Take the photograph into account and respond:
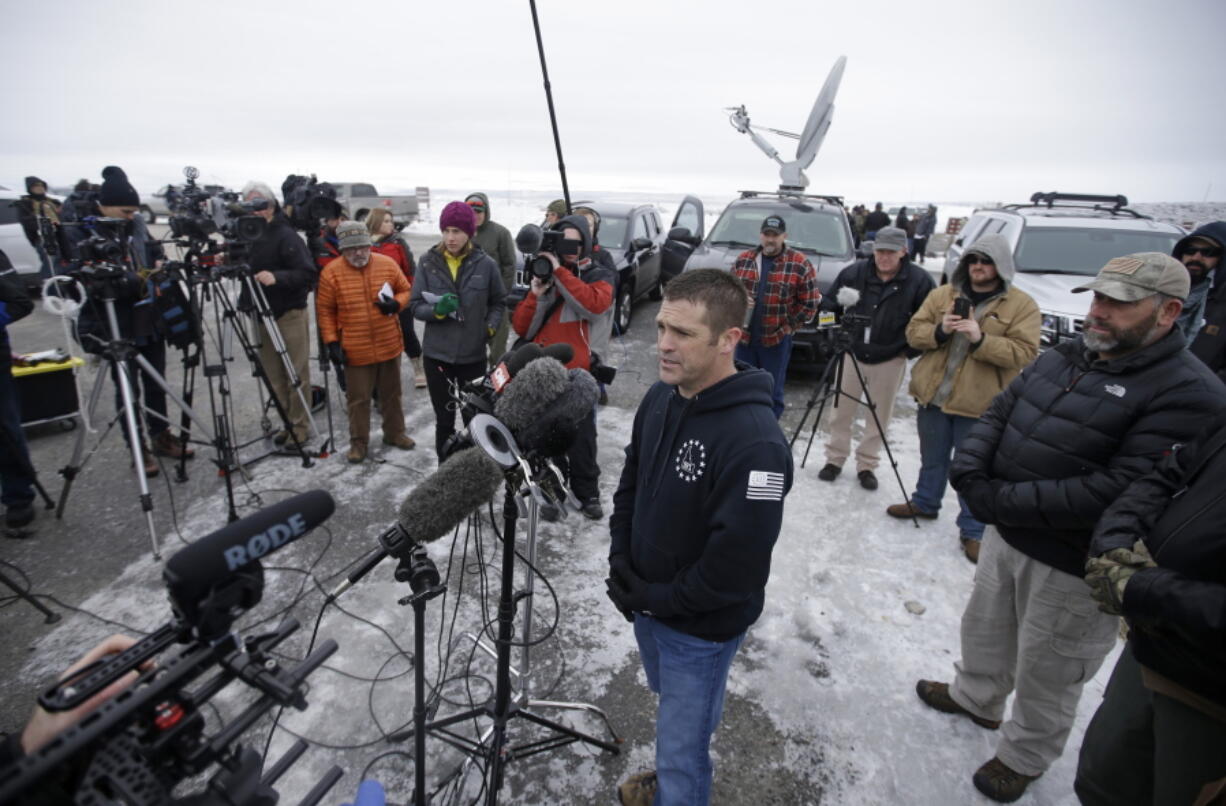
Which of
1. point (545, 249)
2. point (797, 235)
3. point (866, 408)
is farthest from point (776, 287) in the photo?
point (797, 235)

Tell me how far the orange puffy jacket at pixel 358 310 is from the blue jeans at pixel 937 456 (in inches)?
175

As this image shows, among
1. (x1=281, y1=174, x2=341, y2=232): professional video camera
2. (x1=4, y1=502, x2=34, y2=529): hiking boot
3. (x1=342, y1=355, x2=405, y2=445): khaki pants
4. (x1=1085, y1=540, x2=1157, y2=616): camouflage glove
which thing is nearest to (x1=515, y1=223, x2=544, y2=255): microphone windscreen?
(x1=342, y1=355, x2=405, y2=445): khaki pants

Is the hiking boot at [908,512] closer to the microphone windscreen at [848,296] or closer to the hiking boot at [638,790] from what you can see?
the microphone windscreen at [848,296]

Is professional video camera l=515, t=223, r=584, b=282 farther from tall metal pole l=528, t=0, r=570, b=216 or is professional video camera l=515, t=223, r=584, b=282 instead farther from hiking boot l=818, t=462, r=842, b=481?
hiking boot l=818, t=462, r=842, b=481

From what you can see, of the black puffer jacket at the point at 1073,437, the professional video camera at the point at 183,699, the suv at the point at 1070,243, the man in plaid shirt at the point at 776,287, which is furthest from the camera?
the suv at the point at 1070,243

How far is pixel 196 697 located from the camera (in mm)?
955

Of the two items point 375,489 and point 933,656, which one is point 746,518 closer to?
point 933,656

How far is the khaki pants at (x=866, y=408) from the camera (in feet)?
15.9

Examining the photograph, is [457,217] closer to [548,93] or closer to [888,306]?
[548,93]

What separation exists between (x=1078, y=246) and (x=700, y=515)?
7.88 m

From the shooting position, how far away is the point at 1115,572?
5.76 feet

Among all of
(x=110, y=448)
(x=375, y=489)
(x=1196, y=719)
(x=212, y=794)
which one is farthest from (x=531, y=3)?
(x=110, y=448)

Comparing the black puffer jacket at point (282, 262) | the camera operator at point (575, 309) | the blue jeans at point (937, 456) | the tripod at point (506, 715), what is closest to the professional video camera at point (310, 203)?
the black puffer jacket at point (282, 262)

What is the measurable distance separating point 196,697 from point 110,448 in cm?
585
